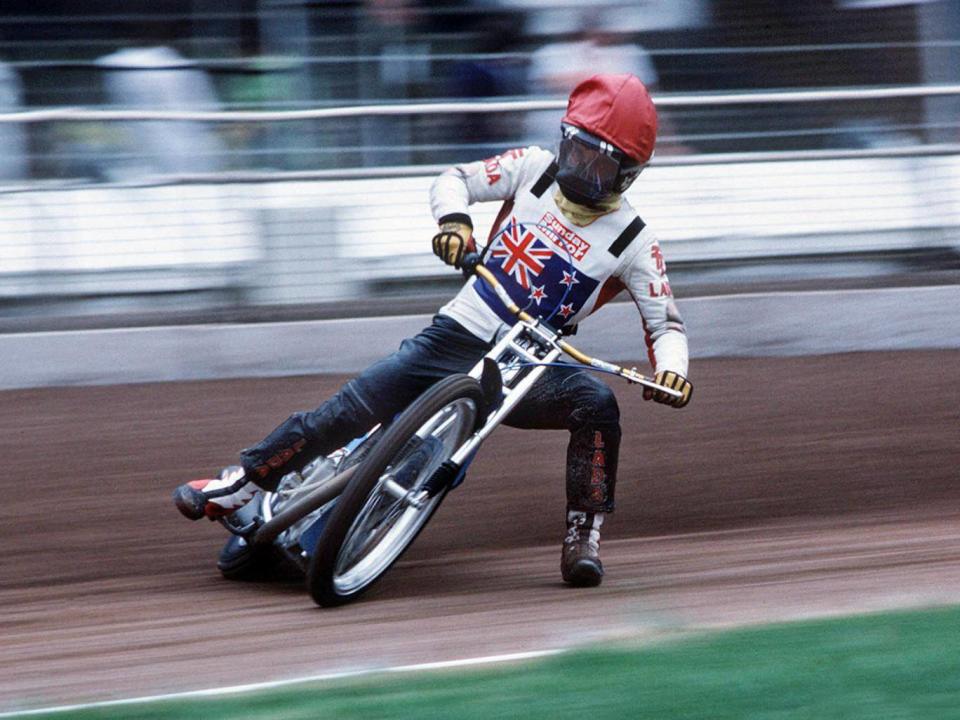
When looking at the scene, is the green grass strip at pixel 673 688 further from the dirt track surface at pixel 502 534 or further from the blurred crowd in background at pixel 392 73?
the blurred crowd in background at pixel 392 73

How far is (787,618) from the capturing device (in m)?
5.11

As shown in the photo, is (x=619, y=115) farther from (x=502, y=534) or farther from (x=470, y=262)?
(x=502, y=534)

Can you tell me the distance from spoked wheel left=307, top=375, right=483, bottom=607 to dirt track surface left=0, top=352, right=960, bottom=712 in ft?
0.47

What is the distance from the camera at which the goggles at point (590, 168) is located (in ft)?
18.5

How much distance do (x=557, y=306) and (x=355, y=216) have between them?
3.94 metres

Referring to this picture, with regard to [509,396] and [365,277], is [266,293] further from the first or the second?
[509,396]

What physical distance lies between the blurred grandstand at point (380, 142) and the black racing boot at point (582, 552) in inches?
149

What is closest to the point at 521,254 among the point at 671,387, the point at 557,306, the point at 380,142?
the point at 557,306

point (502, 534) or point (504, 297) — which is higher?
point (504, 297)

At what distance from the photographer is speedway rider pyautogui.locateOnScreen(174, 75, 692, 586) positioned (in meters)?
Answer: 5.68

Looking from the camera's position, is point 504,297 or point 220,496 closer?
point 504,297

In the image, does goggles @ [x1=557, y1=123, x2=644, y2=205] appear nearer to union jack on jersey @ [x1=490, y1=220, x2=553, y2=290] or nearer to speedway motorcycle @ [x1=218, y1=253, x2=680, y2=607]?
union jack on jersey @ [x1=490, y1=220, x2=553, y2=290]

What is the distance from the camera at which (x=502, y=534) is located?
7.07m

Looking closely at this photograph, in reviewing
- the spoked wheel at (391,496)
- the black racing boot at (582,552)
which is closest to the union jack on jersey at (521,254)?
the spoked wheel at (391,496)
